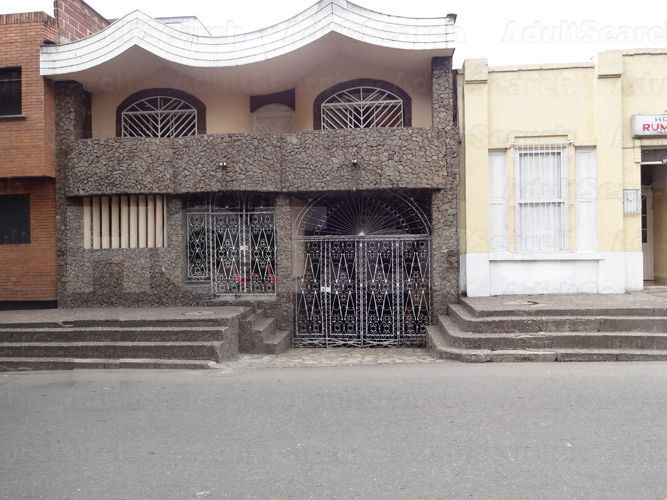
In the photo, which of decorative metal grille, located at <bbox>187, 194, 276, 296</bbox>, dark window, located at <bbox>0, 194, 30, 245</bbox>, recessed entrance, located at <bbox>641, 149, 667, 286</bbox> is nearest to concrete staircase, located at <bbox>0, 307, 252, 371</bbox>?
decorative metal grille, located at <bbox>187, 194, 276, 296</bbox>

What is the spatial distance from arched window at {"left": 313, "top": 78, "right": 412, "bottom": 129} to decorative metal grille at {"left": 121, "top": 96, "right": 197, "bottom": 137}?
9.46ft

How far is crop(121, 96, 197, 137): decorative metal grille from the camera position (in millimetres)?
12961

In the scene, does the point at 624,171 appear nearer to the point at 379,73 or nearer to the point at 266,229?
the point at 379,73

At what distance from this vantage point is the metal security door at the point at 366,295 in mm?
11656

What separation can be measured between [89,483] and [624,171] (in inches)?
431

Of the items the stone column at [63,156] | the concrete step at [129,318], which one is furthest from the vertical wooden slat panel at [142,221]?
the concrete step at [129,318]

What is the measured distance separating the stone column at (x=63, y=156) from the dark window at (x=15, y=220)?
2.38 feet

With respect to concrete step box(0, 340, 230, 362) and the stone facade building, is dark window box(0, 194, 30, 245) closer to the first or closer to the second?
the stone facade building

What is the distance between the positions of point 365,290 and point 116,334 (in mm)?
4574

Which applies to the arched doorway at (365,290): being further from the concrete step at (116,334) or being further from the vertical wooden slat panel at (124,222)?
the vertical wooden slat panel at (124,222)

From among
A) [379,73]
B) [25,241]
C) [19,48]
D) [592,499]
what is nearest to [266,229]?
[379,73]

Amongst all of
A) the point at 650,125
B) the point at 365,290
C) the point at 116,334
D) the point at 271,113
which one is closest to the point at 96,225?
the point at 116,334

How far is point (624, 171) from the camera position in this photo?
38.6 feet

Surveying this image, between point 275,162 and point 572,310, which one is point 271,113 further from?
point 572,310
